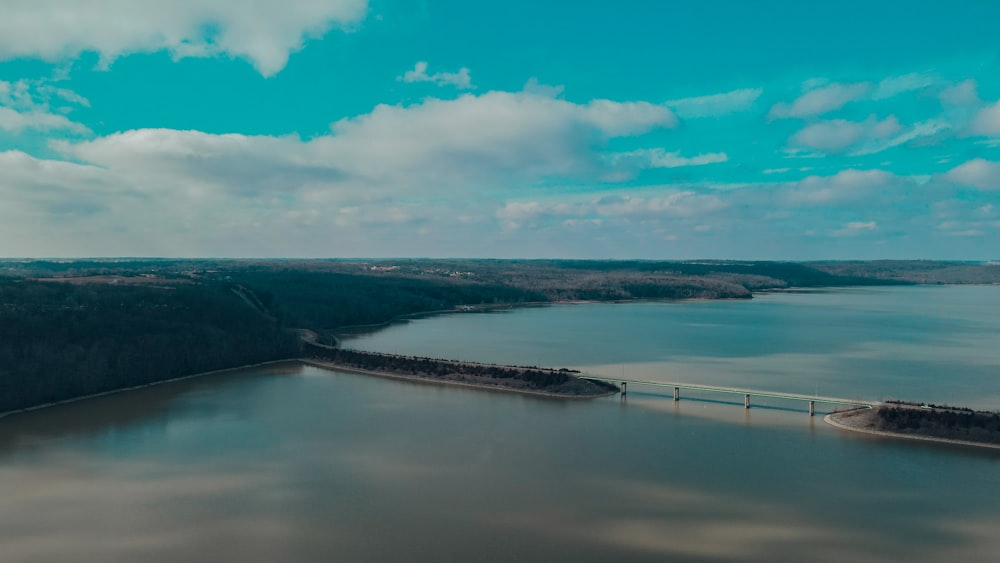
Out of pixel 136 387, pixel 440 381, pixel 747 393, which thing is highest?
pixel 747 393

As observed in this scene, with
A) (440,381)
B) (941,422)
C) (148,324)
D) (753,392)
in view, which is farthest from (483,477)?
(148,324)

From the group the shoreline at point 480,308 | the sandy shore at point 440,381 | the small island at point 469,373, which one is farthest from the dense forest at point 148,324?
the small island at point 469,373

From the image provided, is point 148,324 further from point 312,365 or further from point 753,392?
point 753,392

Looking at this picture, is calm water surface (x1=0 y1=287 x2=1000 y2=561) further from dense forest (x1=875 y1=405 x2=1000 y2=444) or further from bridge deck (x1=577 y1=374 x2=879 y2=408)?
dense forest (x1=875 y1=405 x2=1000 y2=444)

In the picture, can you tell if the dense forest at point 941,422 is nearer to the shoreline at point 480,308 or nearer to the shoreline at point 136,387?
the shoreline at point 136,387

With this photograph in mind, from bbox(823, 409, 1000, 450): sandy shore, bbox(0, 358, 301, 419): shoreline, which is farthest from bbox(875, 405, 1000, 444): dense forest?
bbox(0, 358, 301, 419): shoreline

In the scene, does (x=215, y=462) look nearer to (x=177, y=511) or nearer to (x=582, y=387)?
(x=177, y=511)

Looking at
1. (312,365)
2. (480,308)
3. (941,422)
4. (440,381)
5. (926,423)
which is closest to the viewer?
(941,422)
